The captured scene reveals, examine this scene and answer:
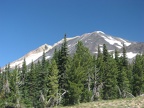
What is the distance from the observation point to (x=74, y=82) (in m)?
52.4

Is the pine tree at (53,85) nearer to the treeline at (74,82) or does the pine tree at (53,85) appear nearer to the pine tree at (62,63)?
the treeline at (74,82)

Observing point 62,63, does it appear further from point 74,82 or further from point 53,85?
point 74,82

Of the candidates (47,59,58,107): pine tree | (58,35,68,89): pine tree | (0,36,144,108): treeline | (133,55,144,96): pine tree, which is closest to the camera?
(0,36,144,108): treeline

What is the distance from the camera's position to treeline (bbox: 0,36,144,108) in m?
→ 53.7

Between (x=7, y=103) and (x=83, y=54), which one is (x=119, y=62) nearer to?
(x=83, y=54)

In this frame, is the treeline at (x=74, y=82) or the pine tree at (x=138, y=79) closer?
the treeline at (x=74, y=82)

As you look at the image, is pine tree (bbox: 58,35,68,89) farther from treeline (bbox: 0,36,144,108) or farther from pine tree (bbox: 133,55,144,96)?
pine tree (bbox: 133,55,144,96)

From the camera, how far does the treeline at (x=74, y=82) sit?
53.7 m

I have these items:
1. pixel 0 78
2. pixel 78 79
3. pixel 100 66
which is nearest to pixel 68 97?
pixel 78 79

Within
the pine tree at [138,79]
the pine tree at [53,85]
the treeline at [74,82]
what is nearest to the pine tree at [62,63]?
the treeline at [74,82]

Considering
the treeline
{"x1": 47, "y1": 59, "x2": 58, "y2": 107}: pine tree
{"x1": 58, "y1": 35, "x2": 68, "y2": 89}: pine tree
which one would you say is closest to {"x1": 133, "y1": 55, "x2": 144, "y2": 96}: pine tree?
the treeline

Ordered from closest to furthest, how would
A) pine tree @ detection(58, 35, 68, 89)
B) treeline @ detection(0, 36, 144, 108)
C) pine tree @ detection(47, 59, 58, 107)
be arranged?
treeline @ detection(0, 36, 144, 108)
pine tree @ detection(47, 59, 58, 107)
pine tree @ detection(58, 35, 68, 89)

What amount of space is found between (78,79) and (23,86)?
3131 centimetres

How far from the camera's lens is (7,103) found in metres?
74.5
